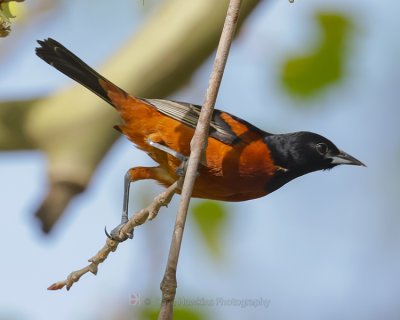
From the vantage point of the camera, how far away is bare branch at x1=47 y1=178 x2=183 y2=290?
2225 mm

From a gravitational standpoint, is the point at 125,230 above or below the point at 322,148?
below

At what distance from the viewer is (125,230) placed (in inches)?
90.7

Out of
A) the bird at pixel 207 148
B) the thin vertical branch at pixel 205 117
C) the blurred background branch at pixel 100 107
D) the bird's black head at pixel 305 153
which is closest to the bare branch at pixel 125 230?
the thin vertical branch at pixel 205 117

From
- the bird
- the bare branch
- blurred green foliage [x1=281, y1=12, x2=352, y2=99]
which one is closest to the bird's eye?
the bird

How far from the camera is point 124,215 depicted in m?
3.46

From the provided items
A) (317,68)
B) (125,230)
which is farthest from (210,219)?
(125,230)

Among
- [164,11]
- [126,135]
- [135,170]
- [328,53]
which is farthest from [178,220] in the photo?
[328,53]

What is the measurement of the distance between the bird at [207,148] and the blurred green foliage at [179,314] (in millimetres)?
767

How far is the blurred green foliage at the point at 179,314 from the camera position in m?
3.88

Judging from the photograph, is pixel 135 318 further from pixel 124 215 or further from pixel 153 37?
pixel 153 37

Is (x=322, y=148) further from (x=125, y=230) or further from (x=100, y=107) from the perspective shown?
(x=125, y=230)

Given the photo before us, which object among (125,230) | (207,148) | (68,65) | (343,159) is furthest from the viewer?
(343,159)

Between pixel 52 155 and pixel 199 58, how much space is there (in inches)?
34.1

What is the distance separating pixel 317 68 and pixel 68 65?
63.3 inches
